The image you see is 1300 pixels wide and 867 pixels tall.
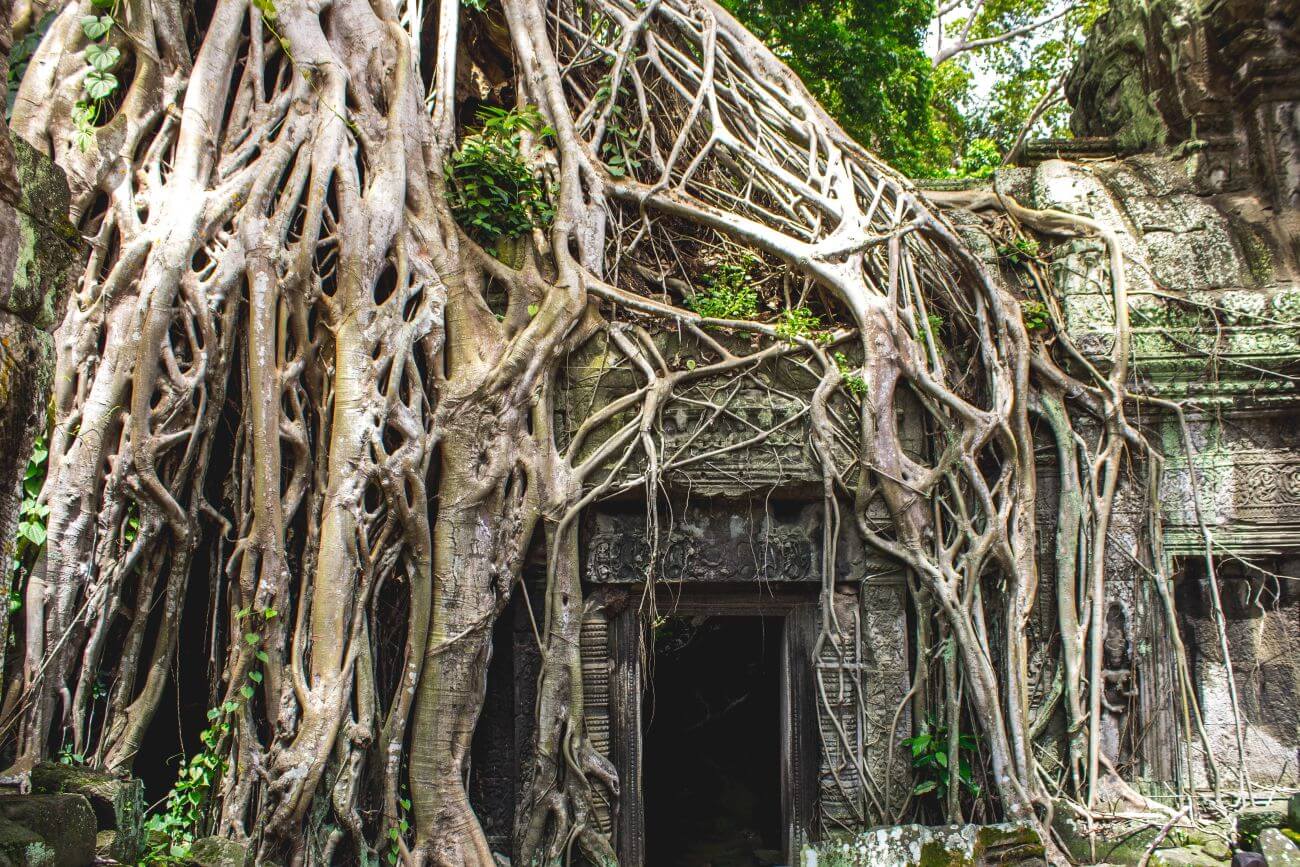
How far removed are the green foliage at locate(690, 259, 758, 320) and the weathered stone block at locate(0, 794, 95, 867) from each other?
9.79ft

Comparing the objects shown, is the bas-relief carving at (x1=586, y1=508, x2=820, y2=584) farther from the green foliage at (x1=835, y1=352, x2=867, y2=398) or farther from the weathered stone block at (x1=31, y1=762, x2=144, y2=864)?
the weathered stone block at (x1=31, y1=762, x2=144, y2=864)

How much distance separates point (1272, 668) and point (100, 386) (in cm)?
481

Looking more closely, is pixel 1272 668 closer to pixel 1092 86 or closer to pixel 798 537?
pixel 798 537

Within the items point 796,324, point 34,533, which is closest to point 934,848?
A: point 796,324

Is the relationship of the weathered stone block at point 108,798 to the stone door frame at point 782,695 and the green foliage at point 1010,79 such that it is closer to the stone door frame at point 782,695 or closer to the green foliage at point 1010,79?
the stone door frame at point 782,695

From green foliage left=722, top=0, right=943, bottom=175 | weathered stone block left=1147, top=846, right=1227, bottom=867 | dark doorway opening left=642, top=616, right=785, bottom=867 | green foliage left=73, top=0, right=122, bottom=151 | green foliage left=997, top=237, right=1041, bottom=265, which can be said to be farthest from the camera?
green foliage left=722, top=0, right=943, bottom=175

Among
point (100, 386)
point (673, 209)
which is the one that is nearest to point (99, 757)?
point (100, 386)

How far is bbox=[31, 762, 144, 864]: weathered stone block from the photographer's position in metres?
2.32

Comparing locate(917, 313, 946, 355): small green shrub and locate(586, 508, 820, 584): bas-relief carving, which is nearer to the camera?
locate(586, 508, 820, 584): bas-relief carving

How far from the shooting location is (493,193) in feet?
13.9

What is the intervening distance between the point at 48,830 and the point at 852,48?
7.06 m

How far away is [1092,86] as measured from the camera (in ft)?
18.8

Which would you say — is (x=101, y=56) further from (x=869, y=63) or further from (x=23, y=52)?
(x=869, y=63)

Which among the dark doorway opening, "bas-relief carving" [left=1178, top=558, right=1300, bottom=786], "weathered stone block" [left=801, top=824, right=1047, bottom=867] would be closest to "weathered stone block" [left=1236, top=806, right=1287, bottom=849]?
"bas-relief carving" [left=1178, top=558, right=1300, bottom=786]
